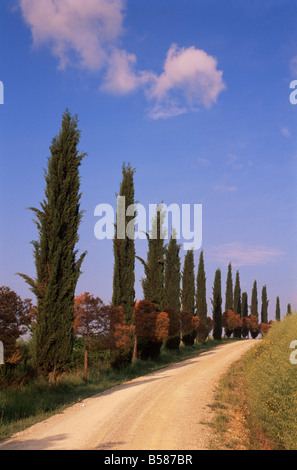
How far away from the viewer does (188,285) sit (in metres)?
41.8

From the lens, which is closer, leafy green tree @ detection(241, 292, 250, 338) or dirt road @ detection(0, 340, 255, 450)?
dirt road @ detection(0, 340, 255, 450)

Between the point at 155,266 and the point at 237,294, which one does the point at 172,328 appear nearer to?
the point at 155,266

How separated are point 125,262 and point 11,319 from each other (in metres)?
10.4

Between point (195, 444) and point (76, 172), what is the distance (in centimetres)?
1215

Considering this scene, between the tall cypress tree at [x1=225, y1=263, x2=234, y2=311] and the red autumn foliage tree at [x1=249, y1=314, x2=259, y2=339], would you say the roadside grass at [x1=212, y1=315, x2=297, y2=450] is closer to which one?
the tall cypress tree at [x1=225, y1=263, x2=234, y2=311]

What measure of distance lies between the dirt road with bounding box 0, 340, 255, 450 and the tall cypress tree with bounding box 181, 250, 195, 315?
26185 millimetres

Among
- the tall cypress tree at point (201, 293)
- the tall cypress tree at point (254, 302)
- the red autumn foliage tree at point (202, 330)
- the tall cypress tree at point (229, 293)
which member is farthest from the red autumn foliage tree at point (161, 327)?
the tall cypress tree at point (254, 302)

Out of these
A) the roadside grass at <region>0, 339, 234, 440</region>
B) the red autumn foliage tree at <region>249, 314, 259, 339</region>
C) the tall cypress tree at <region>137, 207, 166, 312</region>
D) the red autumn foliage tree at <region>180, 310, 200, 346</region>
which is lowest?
the red autumn foliage tree at <region>249, 314, 259, 339</region>

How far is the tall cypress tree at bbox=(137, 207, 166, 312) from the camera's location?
28344 mm

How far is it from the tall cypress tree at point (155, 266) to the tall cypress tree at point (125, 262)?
4986 mm

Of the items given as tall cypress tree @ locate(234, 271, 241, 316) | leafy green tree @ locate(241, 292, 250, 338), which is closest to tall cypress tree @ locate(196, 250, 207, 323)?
tall cypress tree @ locate(234, 271, 241, 316)

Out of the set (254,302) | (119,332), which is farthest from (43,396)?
(254,302)

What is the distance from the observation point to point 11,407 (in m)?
10.9
